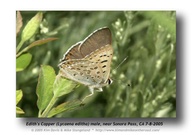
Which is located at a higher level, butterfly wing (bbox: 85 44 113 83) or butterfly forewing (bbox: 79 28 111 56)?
butterfly forewing (bbox: 79 28 111 56)

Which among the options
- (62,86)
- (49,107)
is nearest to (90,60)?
(62,86)

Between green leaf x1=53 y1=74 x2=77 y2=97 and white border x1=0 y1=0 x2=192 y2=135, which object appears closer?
green leaf x1=53 y1=74 x2=77 y2=97

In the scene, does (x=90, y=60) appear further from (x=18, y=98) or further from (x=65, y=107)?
(x=18, y=98)

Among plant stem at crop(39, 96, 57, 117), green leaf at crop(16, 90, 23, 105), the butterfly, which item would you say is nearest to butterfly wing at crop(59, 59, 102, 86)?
the butterfly

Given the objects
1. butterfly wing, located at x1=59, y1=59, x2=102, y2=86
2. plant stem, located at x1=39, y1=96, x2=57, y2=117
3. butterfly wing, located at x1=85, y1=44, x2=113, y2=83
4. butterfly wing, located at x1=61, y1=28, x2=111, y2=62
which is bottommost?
plant stem, located at x1=39, y1=96, x2=57, y2=117

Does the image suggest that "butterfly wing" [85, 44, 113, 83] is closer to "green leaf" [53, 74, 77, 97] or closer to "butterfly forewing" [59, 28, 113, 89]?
"butterfly forewing" [59, 28, 113, 89]
